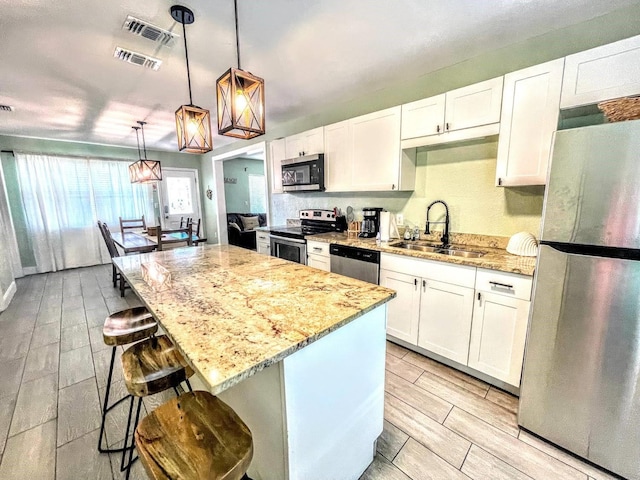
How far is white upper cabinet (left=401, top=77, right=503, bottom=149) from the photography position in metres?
1.94

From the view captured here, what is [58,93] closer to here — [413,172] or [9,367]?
[9,367]

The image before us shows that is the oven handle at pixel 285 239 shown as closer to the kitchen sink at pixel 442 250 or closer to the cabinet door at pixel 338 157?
the cabinet door at pixel 338 157

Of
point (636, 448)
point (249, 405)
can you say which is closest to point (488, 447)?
point (636, 448)

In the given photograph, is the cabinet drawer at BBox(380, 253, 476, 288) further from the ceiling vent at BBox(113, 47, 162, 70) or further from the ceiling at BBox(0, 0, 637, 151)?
the ceiling vent at BBox(113, 47, 162, 70)

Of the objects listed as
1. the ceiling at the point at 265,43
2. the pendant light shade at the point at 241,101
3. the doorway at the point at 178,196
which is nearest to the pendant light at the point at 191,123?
the ceiling at the point at 265,43

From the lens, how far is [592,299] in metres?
1.28

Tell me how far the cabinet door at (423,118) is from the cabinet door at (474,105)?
58 millimetres

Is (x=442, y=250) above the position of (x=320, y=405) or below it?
above

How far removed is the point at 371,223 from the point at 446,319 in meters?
1.24

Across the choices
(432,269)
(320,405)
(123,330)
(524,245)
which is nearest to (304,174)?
(432,269)

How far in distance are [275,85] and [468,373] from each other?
3188mm

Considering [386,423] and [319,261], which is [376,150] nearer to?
[319,261]

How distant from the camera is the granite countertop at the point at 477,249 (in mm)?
1720

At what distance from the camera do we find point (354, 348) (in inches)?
44.9
